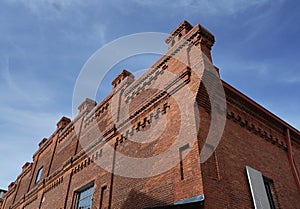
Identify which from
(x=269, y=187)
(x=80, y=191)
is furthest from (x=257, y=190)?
(x=80, y=191)

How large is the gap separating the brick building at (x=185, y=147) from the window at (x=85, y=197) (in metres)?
0.04

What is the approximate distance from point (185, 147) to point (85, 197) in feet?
19.9

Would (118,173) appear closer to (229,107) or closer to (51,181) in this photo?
(229,107)

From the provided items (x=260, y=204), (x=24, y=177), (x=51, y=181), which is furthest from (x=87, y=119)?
(x=24, y=177)

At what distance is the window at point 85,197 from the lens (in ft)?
33.8

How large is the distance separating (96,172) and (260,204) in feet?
19.9

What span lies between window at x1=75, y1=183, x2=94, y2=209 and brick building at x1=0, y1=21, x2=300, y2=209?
0.14 feet

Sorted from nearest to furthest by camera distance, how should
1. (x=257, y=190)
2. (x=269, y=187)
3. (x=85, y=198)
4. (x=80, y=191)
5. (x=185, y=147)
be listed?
(x=185, y=147) → (x=257, y=190) → (x=269, y=187) → (x=85, y=198) → (x=80, y=191)

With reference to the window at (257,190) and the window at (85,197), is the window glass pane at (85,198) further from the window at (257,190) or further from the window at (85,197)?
the window at (257,190)

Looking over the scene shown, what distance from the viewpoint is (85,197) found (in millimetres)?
10758

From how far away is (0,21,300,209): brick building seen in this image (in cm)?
645

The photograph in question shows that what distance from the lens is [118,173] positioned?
351 inches

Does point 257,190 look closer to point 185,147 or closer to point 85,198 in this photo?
point 185,147

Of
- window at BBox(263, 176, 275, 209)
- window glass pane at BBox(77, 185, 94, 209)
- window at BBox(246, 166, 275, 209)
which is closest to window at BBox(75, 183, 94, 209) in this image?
window glass pane at BBox(77, 185, 94, 209)
